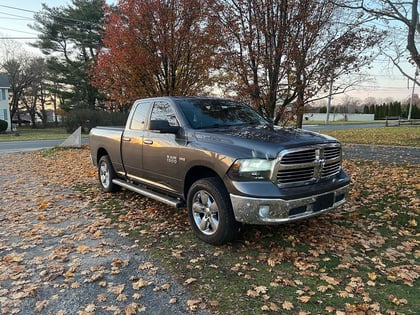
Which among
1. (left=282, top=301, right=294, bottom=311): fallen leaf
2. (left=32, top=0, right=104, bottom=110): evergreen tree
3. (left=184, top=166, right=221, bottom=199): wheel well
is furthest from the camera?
(left=32, top=0, right=104, bottom=110): evergreen tree

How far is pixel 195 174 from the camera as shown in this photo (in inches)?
183

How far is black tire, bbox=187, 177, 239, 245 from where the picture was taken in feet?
13.1

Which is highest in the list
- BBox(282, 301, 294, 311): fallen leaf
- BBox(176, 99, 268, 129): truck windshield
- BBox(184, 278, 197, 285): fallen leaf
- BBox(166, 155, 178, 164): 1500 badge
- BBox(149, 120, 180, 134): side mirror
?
BBox(176, 99, 268, 129): truck windshield

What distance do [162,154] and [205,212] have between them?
49.6 inches

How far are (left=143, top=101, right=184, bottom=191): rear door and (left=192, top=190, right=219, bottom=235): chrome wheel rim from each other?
0.52m

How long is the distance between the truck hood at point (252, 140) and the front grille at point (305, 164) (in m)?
0.08

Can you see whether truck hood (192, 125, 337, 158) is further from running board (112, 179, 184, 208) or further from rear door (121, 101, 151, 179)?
rear door (121, 101, 151, 179)

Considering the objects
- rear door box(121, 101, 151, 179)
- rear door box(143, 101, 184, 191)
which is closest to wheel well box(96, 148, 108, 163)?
rear door box(121, 101, 151, 179)

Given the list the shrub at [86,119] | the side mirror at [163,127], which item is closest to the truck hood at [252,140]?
the side mirror at [163,127]

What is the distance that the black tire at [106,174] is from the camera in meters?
6.92

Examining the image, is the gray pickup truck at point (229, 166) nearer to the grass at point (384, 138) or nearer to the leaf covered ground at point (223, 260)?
the leaf covered ground at point (223, 260)

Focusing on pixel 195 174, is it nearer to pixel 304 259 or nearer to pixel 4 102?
pixel 304 259

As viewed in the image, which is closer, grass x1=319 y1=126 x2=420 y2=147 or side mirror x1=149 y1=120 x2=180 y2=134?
side mirror x1=149 y1=120 x2=180 y2=134

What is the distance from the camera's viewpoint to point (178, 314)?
2920 mm
